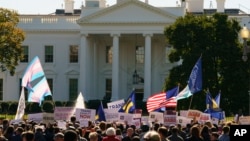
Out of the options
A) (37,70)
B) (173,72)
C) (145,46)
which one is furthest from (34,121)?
(145,46)

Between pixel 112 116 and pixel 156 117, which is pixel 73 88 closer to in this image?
pixel 112 116

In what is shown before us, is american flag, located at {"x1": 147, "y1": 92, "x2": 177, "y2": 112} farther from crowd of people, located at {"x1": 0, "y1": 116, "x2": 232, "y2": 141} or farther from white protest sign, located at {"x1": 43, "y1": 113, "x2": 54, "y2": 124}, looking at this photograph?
crowd of people, located at {"x1": 0, "y1": 116, "x2": 232, "y2": 141}

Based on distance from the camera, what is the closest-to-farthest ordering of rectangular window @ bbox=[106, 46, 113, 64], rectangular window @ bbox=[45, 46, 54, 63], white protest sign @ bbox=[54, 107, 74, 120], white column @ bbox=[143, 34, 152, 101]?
white protest sign @ bbox=[54, 107, 74, 120], white column @ bbox=[143, 34, 152, 101], rectangular window @ bbox=[106, 46, 113, 64], rectangular window @ bbox=[45, 46, 54, 63]

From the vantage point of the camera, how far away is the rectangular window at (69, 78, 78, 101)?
8175 cm

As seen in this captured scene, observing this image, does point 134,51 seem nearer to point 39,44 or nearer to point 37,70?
point 39,44

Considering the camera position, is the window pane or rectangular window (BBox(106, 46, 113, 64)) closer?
rectangular window (BBox(106, 46, 113, 64))

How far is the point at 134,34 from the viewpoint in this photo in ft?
259

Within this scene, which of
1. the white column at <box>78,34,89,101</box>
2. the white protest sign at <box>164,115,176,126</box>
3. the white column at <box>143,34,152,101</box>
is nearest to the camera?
the white protest sign at <box>164,115,176,126</box>

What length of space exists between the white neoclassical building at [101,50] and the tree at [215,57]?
64.5 feet

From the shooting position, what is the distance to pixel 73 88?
271 feet

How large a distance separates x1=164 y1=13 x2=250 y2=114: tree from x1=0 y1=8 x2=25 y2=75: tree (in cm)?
1410

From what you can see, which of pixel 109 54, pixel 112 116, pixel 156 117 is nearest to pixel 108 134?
pixel 156 117

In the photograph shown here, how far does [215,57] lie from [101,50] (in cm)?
2699

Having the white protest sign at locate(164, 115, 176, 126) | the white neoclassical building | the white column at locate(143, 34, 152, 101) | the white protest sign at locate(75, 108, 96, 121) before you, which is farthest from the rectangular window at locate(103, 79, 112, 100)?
the white protest sign at locate(164, 115, 176, 126)
